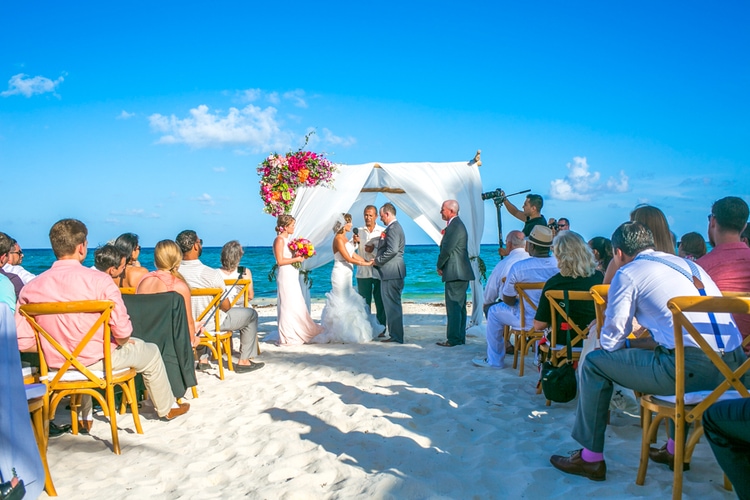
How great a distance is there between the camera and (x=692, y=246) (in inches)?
217

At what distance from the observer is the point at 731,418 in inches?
78.0

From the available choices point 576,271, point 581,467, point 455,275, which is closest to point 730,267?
point 576,271

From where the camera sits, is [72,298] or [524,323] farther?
[524,323]

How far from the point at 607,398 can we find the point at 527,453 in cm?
68

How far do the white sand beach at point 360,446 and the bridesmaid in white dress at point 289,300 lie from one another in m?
2.16

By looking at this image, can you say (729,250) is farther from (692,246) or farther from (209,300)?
(209,300)

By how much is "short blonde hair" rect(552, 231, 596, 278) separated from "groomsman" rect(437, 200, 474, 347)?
9.77ft

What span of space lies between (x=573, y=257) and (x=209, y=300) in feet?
12.2

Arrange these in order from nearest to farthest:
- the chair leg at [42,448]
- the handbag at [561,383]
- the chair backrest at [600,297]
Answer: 1. the chair leg at [42,448]
2. the chair backrest at [600,297]
3. the handbag at [561,383]

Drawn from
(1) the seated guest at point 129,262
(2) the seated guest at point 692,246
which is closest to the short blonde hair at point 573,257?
(2) the seated guest at point 692,246

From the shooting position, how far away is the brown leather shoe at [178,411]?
14.1ft

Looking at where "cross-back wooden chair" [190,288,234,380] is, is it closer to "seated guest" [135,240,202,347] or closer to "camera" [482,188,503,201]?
"seated guest" [135,240,202,347]

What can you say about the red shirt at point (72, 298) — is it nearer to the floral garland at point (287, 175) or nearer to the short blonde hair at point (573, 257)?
the short blonde hair at point (573, 257)

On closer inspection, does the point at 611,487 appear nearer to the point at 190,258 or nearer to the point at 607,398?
the point at 607,398
